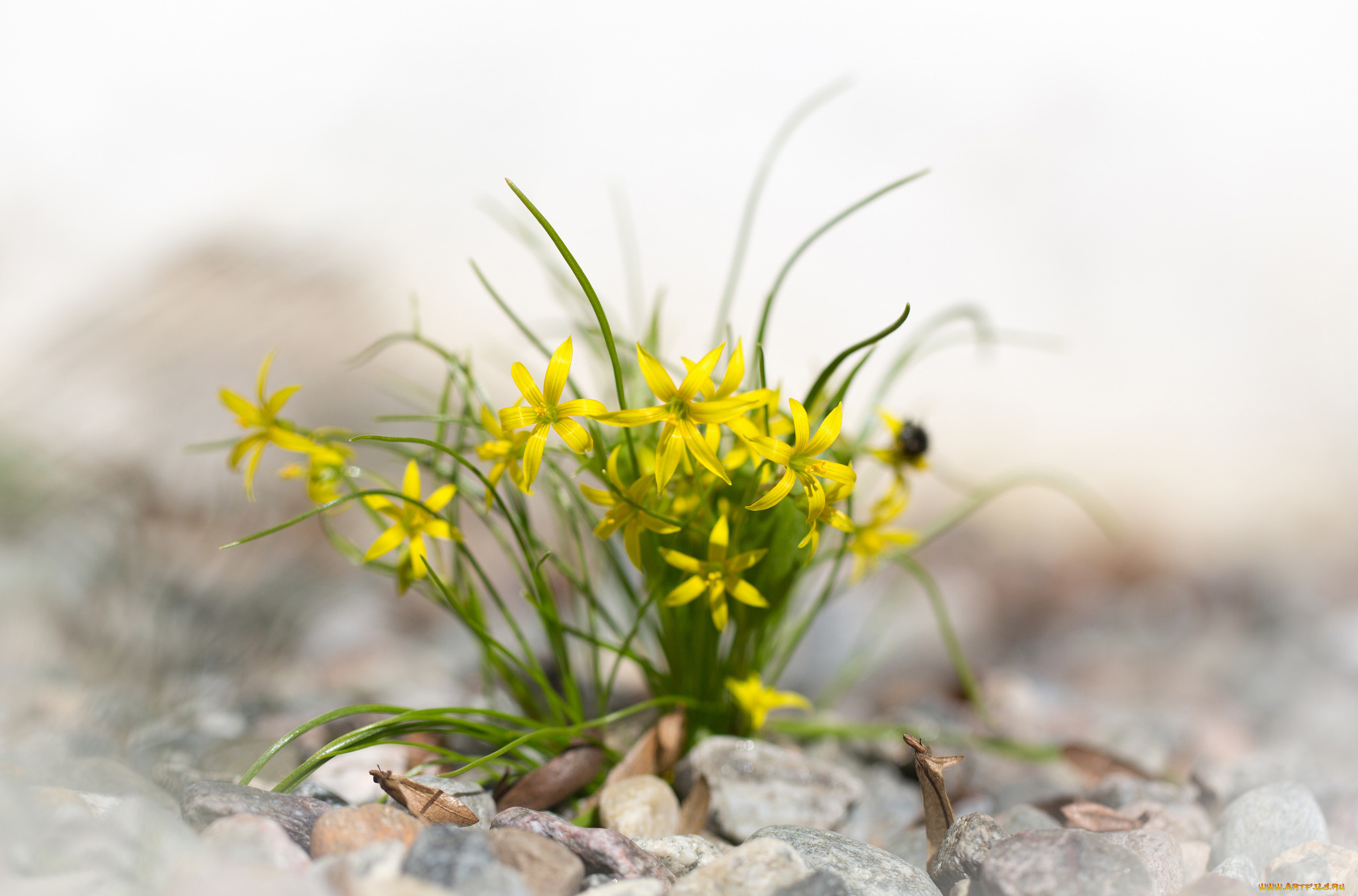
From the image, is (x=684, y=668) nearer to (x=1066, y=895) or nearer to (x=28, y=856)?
(x=1066, y=895)

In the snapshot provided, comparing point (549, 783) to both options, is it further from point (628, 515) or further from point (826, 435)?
point (826, 435)

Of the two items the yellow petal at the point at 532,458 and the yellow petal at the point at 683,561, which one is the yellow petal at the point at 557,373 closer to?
the yellow petal at the point at 532,458

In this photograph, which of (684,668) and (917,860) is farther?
(684,668)

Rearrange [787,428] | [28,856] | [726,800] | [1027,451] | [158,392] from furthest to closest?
[1027,451]
[158,392]
[726,800]
[787,428]
[28,856]

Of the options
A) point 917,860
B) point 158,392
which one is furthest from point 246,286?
point 917,860

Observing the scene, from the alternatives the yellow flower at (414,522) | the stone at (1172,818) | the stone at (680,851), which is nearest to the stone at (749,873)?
the stone at (680,851)

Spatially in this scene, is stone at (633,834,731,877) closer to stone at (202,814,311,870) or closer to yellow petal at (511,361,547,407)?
stone at (202,814,311,870)

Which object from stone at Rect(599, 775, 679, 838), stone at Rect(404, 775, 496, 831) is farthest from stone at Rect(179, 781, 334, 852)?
stone at Rect(599, 775, 679, 838)
